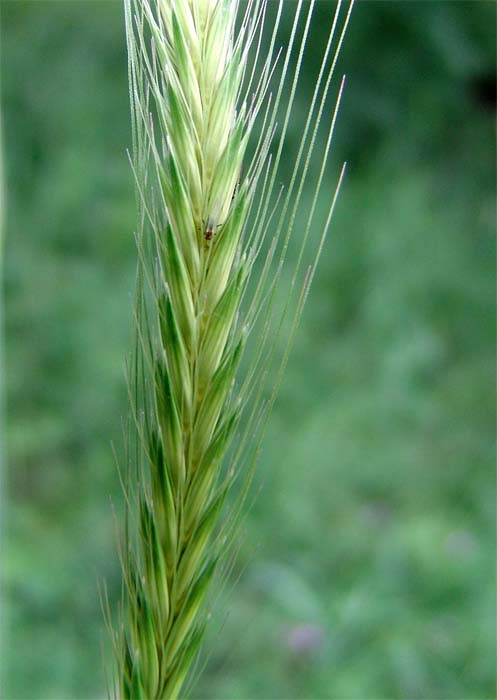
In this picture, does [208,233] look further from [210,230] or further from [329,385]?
[329,385]

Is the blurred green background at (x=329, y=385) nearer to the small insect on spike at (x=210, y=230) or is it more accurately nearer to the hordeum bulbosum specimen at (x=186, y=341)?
the hordeum bulbosum specimen at (x=186, y=341)

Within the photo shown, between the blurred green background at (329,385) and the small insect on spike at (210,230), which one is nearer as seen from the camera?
the small insect on spike at (210,230)

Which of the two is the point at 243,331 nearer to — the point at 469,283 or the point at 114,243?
the point at 114,243

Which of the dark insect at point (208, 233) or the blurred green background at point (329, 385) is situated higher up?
the dark insect at point (208, 233)

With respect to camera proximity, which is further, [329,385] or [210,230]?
[329,385]

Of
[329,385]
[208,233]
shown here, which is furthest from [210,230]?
[329,385]

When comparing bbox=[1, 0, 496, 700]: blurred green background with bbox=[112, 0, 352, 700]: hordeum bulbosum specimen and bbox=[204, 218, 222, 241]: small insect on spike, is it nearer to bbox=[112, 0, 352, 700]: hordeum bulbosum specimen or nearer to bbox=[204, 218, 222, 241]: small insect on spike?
bbox=[112, 0, 352, 700]: hordeum bulbosum specimen

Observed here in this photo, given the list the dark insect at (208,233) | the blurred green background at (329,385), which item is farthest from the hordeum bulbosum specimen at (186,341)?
the blurred green background at (329,385)

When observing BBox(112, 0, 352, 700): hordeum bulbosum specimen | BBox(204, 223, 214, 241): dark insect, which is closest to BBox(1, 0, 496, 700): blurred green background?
BBox(112, 0, 352, 700): hordeum bulbosum specimen

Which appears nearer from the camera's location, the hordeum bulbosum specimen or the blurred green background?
the hordeum bulbosum specimen
